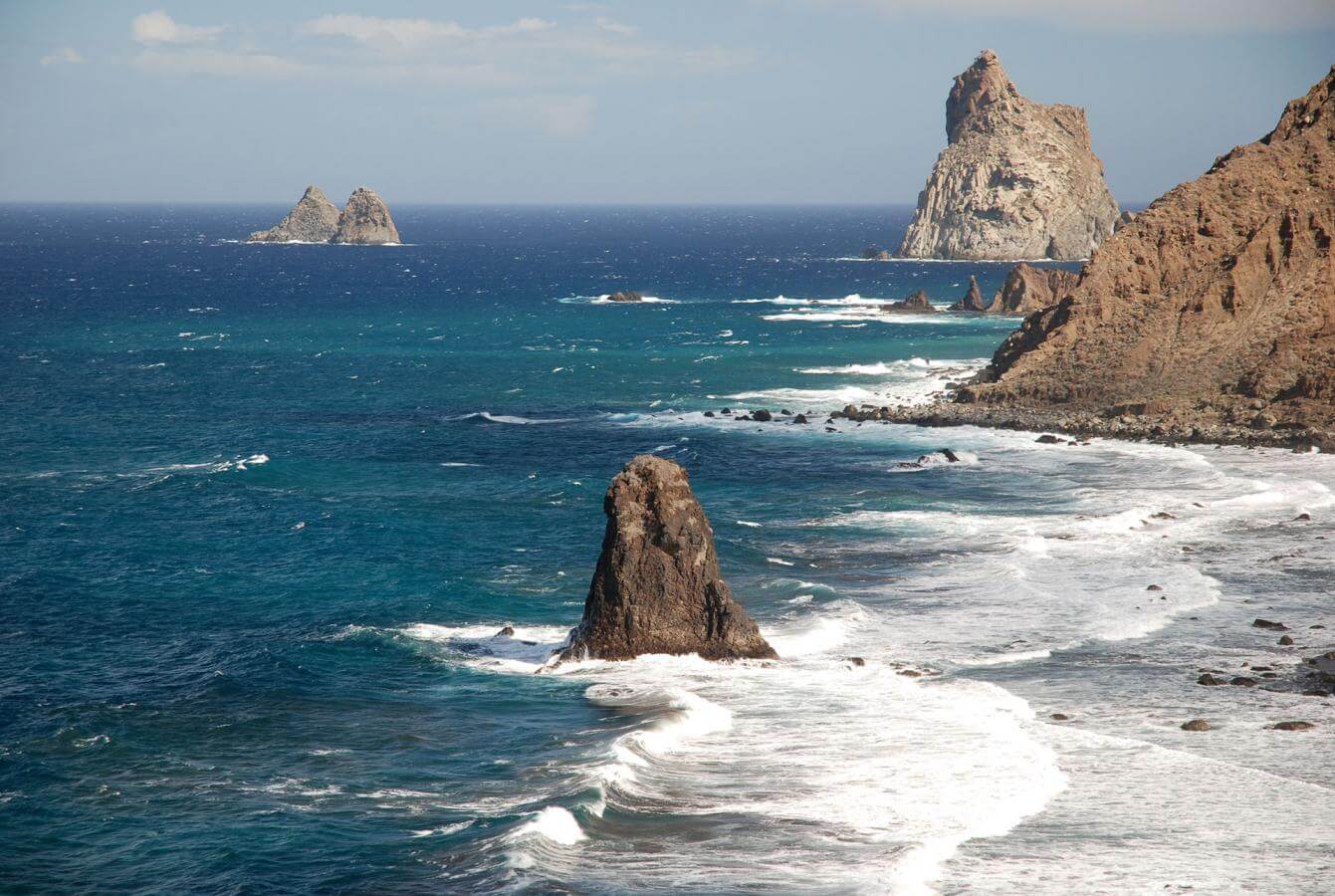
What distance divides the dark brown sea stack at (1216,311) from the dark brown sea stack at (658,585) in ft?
164

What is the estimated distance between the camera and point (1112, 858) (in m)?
29.5

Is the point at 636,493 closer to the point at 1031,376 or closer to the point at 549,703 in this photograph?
the point at 549,703

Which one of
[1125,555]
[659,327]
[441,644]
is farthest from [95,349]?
[1125,555]

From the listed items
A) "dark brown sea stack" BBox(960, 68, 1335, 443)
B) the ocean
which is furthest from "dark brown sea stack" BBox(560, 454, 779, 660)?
"dark brown sea stack" BBox(960, 68, 1335, 443)

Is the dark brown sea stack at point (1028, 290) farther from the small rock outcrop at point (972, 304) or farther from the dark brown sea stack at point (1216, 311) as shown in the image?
the dark brown sea stack at point (1216, 311)

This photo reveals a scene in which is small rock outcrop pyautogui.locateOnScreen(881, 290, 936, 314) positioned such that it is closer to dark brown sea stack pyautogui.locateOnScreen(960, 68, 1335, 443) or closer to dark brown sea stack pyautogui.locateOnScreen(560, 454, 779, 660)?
dark brown sea stack pyautogui.locateOnScreen(960, 68, 1335, 443)

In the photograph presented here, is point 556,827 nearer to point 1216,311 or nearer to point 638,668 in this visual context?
point 638,668

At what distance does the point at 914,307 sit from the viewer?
16288 centimetres

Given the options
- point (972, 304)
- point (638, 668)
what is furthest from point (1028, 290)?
point (638, 668)

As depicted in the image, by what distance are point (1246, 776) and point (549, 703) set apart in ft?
64.2

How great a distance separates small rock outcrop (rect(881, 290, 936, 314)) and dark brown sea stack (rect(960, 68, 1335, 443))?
206ft

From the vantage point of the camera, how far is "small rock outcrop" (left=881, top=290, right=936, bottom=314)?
161688 millimetres

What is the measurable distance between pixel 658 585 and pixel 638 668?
2.77 metres

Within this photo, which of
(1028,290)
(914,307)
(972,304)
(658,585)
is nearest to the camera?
(658,585)
